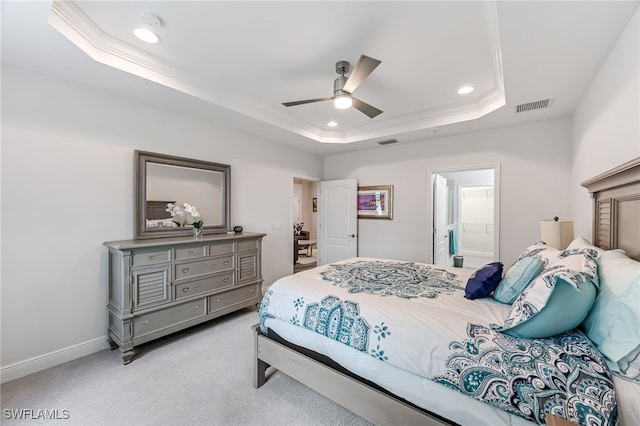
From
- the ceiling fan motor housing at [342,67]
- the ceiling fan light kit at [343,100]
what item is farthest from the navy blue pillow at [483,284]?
the ceiling fan motor housing at [342,67]

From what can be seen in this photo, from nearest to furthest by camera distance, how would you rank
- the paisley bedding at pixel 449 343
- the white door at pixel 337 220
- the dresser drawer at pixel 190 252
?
1. the paisley bedding at pixel 449 343
2. the dresser drawer at pixel 190 252
3. the white door at pixel 337 220

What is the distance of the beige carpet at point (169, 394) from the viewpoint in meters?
1.70

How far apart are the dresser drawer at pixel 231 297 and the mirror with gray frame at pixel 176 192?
2.72ft

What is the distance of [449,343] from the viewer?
1.27 m

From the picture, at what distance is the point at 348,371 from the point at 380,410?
0.26 metres

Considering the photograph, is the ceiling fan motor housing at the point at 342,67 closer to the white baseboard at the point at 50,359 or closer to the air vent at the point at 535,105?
the air vent at the point at 535,105

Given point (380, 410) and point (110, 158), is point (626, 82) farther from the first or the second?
point (110, 158)

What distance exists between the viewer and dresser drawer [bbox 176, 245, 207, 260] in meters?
2.69

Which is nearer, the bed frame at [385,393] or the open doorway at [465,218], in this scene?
the bed frame at [385,393]

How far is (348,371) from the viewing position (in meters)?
1.60

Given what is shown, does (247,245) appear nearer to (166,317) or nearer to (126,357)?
(166,317)

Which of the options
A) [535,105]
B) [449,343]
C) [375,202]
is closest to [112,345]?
[449,343]

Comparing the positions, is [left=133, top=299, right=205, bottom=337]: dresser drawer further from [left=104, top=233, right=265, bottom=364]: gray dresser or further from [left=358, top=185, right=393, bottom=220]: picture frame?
[left=358, top=185, right=393, bottom=220]: picture frame

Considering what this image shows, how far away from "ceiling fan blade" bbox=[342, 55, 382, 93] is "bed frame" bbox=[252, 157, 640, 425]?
1558 mm
